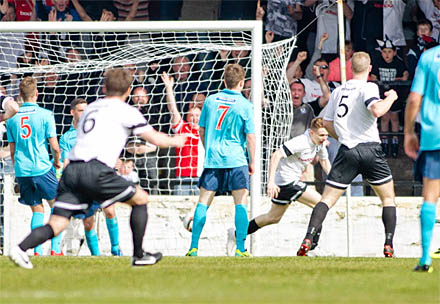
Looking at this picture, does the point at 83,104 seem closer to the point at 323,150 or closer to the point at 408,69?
the point at 323,150

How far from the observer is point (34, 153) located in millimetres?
12195

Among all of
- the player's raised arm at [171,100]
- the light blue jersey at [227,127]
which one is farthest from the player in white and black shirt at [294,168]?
the player's raised arm at [171,100]

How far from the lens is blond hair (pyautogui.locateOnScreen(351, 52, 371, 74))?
1042 cm

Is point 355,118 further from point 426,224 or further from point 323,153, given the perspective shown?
point 426,224

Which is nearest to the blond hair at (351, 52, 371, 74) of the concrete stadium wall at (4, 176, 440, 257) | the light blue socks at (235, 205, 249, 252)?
the light blue socks at (235, 205, 249, 252)

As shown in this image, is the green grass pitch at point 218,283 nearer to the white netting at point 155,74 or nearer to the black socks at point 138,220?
the black socks at point 138,220

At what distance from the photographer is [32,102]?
39.8 ft

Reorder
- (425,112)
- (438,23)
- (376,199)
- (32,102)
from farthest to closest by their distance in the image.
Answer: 1. (438,23)
2. (376,199)
3. (32,102)
4. (425,112)

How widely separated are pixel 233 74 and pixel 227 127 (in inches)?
24.4

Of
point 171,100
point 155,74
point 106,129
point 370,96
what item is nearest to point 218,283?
point 106,129

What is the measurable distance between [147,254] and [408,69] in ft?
32.2

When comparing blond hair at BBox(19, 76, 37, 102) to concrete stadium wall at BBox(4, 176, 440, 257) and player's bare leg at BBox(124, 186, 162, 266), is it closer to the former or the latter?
concrete stadium wall at BBox(4, 176, 440, 257)

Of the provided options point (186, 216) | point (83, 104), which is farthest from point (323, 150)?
point (83, 104)

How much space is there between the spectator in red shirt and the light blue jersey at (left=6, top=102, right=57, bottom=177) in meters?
2.60
